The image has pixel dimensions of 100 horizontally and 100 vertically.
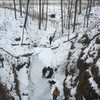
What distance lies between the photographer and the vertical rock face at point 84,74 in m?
16.0

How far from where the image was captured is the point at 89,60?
63.5 ft

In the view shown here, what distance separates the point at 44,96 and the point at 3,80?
142 inches

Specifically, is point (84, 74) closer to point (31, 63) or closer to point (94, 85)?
point (94, 85)

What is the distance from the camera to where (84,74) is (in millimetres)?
17672

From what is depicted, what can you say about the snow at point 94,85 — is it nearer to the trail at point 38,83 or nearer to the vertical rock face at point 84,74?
the vertical rock face at point 84,74

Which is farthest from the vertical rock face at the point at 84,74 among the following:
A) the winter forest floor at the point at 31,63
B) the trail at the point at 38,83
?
the trail at the point at 38,83

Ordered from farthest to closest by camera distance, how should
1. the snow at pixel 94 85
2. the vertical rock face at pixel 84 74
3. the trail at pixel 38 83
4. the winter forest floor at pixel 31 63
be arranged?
the trail at pixel 38 83, the winter forest floor at pixel 31 63, the vertical rock face at pixel 84 74, the snow at pixel 94 85

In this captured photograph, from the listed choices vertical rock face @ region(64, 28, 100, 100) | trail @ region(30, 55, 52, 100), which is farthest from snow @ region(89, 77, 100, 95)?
trail @ region(30, 55, 52, 100)

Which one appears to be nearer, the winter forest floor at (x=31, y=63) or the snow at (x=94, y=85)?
the snow at (x=94, y=85)

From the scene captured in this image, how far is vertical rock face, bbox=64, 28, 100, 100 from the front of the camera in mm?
15992

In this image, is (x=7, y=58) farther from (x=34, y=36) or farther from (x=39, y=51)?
(x=34, y=36)

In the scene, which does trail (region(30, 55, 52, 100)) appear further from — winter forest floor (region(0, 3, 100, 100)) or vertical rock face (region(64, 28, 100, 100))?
vertical rock face (region(64, 28, 100, 100))

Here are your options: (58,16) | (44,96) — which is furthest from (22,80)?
(58,16)

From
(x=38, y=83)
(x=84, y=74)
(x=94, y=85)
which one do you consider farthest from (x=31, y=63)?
(x=94, y=85)
